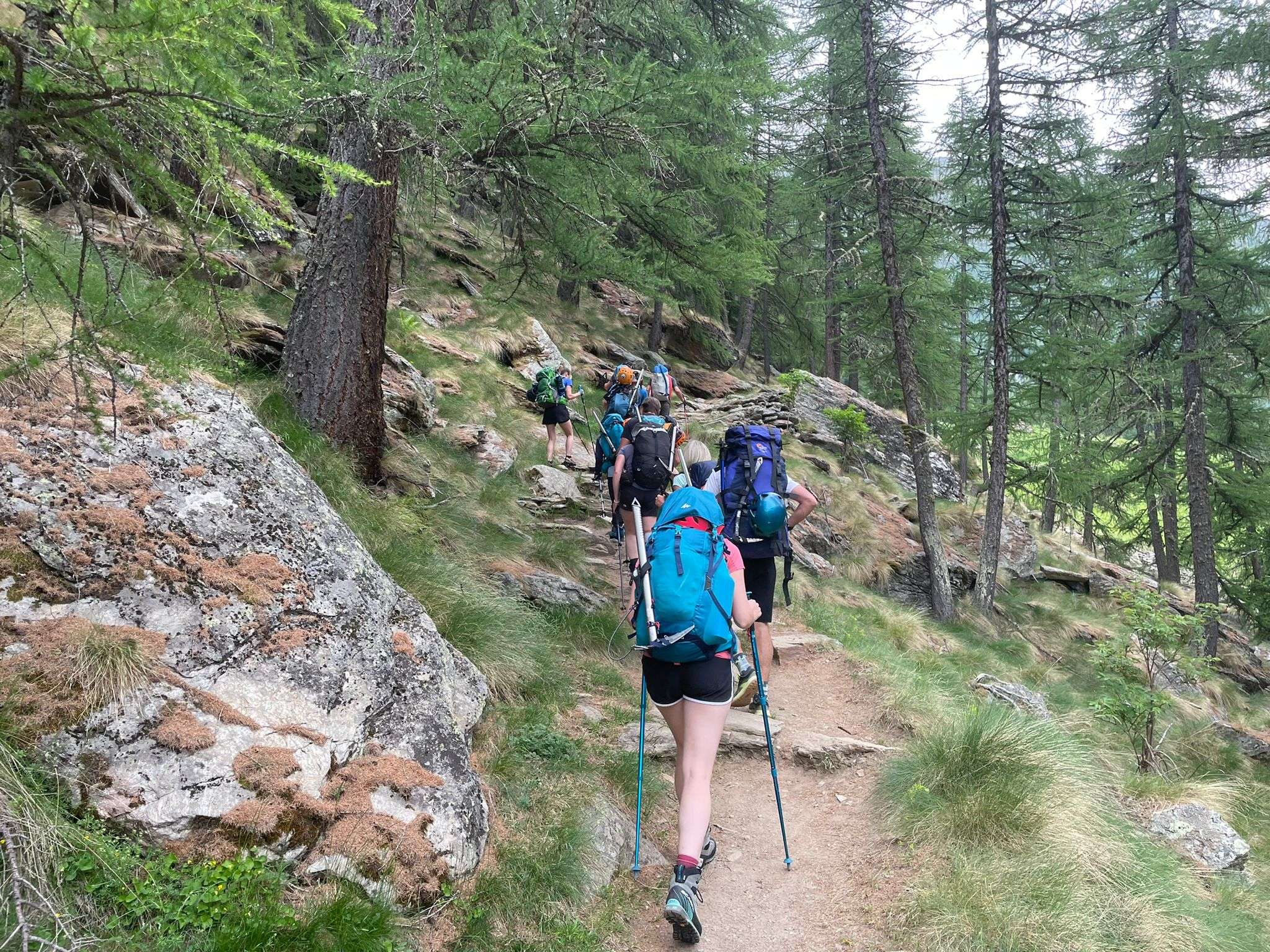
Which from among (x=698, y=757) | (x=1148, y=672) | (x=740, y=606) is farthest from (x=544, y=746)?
(x=1148, y=672)

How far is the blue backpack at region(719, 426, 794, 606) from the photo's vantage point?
219 inches

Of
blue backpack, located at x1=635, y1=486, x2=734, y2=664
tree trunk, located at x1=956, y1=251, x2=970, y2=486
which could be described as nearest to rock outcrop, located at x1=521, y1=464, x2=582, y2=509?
blue backpack, located at x1=635, y1=486, x2=734, y2=664

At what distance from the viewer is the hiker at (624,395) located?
8820mm

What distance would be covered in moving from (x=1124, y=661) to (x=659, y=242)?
712cm

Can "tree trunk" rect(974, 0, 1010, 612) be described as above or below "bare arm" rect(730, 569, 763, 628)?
above

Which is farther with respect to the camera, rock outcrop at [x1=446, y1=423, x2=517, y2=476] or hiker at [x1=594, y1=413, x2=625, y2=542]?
rock outcrop at [x1=446, y1=423, x2=517, y2=476]

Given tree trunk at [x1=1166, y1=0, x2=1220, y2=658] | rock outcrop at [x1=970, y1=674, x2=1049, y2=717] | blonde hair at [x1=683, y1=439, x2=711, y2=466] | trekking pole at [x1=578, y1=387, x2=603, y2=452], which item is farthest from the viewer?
tree trunk at [x1=1166, y1=0, x2=1220, y2=658]

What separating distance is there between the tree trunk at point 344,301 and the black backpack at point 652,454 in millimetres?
2586

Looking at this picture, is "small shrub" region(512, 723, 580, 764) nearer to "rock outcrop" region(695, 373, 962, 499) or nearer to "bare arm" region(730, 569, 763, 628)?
"bare arm" region(730, 569, 763, 628)

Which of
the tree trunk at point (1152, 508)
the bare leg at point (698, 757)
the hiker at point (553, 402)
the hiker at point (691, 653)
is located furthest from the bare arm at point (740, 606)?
the tree trunk at point (1152, 508)

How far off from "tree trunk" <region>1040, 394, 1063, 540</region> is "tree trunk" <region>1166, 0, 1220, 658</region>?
8.21 feet

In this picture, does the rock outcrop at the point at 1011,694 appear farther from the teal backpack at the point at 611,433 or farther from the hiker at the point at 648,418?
the teal backpack at the point at 611,433

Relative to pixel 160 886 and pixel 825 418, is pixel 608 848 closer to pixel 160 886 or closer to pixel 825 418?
pixel 160 886

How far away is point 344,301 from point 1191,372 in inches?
687
